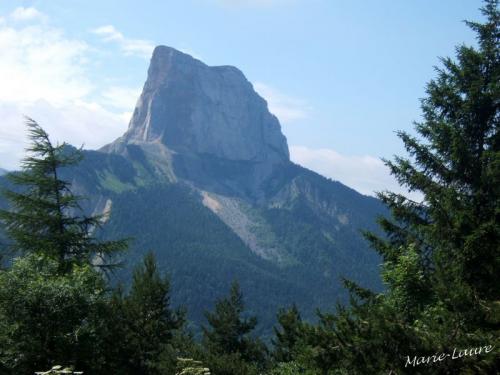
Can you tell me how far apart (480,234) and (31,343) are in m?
14.8

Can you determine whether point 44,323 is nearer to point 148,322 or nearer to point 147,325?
point 147,325

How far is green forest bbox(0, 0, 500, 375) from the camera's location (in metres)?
9.59

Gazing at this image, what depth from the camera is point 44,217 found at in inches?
894

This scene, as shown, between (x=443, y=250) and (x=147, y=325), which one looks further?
(x=147, y=325)

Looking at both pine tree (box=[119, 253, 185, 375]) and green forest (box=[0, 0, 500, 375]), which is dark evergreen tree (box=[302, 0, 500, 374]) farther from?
pine tree (box=[119, 253, 185, 375])

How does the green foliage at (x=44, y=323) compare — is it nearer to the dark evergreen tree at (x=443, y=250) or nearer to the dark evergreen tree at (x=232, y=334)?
the dark evergreen tree at (x=443, y=250)

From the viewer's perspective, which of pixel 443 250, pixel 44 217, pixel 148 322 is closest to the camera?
pixel 443 250

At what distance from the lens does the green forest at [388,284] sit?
959 cm

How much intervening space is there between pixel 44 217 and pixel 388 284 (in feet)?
51.2

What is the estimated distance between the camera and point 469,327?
31.0 ft

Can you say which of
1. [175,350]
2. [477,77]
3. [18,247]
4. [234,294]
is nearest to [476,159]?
[477,77]
